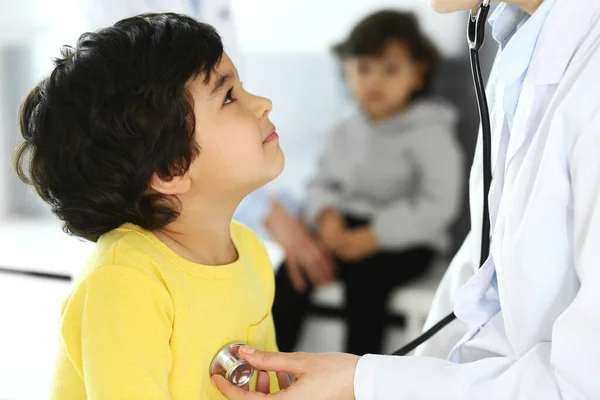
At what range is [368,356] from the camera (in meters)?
0.84

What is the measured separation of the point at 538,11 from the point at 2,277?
1352mm

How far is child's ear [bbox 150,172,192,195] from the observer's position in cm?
90

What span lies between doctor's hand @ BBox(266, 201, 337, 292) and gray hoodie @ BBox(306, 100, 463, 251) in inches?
4.2

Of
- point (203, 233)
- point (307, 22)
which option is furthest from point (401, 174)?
point (203, 233)

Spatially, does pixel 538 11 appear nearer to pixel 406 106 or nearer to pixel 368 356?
pixel 368 356

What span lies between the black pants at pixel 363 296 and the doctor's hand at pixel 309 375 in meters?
1.58

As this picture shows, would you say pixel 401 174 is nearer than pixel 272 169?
No

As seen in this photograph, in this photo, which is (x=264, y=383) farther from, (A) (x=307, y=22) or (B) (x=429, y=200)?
(A) (x=307, y=22)

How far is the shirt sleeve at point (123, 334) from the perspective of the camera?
0.79m

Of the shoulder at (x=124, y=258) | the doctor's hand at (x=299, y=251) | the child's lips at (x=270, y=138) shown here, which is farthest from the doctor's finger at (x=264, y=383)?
the doctor's hand at (x=299, y=251)

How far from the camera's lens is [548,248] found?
2.55 feet

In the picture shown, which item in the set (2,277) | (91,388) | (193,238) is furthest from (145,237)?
(2,277)

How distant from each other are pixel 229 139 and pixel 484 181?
34cm

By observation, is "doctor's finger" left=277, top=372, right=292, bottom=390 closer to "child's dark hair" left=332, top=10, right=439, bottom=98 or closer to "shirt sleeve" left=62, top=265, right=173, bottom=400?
"shirt sleeve" left=62, top=265, right=173, bottom=400
